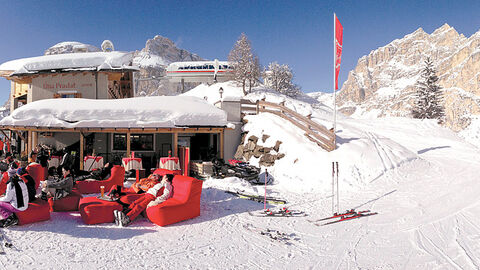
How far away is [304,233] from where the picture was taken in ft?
16.5

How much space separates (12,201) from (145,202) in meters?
2.56

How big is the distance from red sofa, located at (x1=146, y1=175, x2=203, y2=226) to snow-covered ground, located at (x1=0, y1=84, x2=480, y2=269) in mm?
185

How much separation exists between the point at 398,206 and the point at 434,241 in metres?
2.35

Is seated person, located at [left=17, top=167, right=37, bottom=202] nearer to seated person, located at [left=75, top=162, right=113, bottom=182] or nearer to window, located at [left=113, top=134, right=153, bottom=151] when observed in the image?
seated person, located at [left=75, top=162, right=113, bottom=182]

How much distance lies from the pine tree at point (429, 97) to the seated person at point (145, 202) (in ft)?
94.3

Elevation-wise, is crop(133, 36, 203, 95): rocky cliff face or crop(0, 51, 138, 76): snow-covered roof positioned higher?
crop(133, 36, 203, 95): rocky cliff face

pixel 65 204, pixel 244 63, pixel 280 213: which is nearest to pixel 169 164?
pixel 65 204

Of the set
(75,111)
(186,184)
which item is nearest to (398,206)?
(186,184)

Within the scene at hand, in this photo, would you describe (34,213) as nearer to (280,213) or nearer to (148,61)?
(280,213)

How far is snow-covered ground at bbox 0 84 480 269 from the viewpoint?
3.80 metres

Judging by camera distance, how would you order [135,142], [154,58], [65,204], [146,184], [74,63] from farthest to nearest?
[154,58] → [74,63] → [135,142] → [146,184] → [65,204]

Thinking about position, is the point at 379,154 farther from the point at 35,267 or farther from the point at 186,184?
the point at 35,267

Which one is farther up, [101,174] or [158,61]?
[158,61]

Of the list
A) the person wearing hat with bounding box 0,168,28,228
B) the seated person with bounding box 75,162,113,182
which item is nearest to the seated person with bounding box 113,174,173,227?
the person wearing hat with bounding box 0,168,28,228
